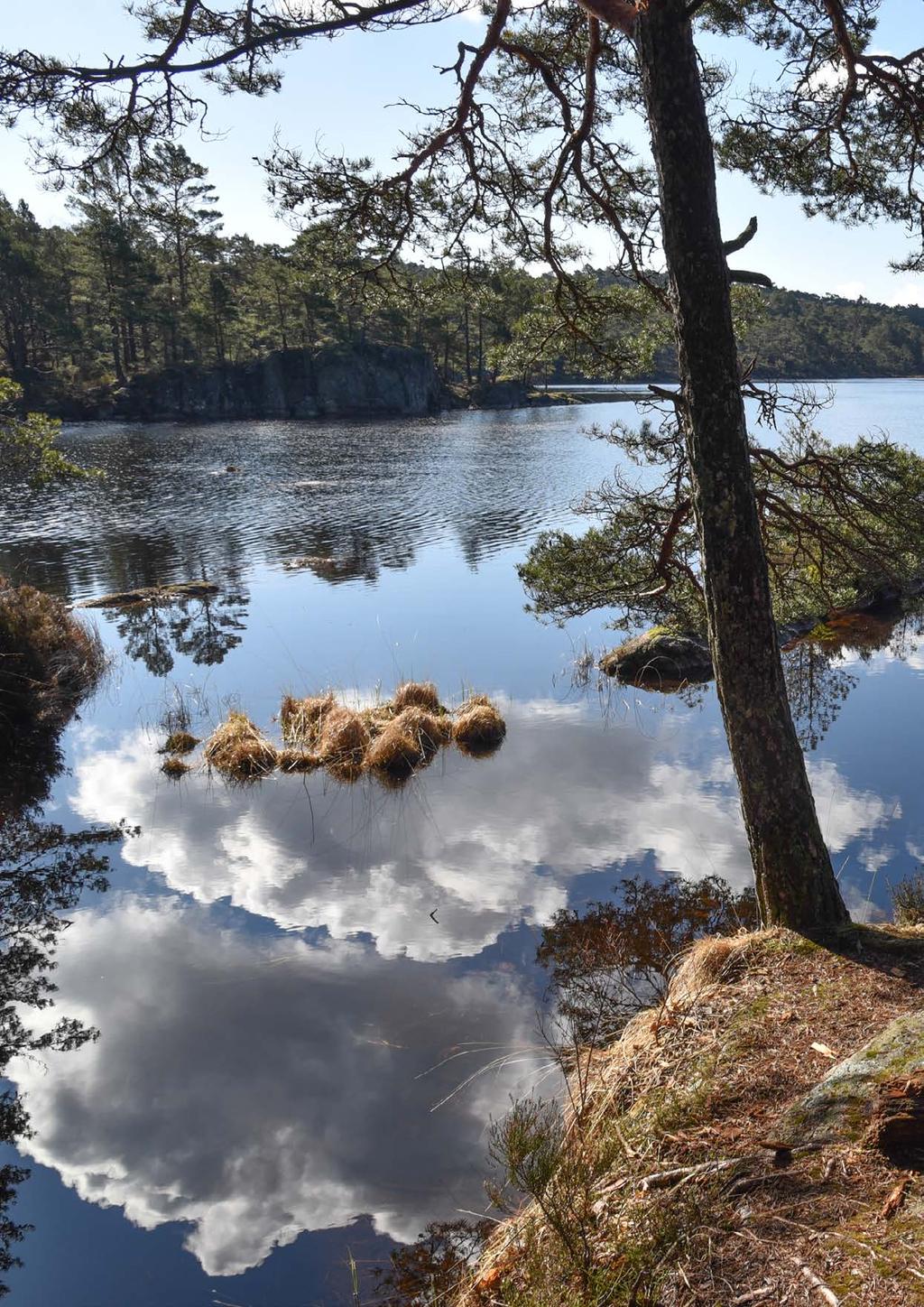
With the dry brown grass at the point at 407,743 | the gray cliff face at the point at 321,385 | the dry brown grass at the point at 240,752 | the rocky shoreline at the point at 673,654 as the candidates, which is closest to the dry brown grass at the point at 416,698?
the dry brown grass at the point at 407,743

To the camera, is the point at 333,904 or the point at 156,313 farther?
the point at 156,313

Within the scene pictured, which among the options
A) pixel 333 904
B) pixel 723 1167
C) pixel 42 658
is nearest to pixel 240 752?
pixel 333 904

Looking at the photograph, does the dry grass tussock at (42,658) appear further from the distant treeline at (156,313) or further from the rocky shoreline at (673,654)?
the distant treeline at (156,313)

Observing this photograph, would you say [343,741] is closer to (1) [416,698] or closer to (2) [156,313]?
(1) [416,698]

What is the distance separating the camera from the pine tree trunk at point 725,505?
507cm

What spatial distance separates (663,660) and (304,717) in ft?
22.6

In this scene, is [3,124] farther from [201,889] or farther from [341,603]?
[341,603]

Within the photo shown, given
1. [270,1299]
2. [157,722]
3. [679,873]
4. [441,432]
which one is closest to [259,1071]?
[270,1299]

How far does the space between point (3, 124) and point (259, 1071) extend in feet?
22.5

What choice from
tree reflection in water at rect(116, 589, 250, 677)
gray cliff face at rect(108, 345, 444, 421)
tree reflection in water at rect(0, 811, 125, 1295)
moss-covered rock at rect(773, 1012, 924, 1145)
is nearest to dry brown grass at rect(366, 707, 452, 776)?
tree reflection in water at rect(0, 811, 125, 1295)

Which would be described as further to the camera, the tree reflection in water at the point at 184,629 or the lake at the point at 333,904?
the tree reflection in water at the point at 184,629

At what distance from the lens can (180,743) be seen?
12086 millimetres

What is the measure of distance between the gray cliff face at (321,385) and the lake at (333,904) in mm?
53390

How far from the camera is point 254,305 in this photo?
7531 cm
